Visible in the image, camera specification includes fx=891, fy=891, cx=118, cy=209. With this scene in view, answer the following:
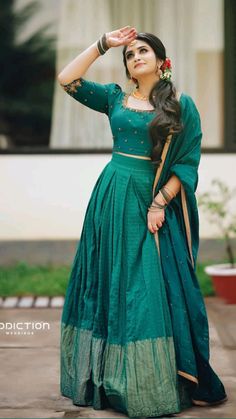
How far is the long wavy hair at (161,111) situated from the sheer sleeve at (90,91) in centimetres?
22

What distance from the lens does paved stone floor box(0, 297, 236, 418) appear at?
4.21 metres

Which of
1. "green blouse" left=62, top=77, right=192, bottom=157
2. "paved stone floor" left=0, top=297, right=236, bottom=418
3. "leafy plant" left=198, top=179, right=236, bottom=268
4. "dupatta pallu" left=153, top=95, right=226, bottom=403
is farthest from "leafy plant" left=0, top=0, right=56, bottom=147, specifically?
"dupatta pallu" left=153, top=95, right=226, bottom=403

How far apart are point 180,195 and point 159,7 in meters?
3.91

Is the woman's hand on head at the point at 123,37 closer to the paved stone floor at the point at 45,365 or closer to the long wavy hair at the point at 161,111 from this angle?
the long wavy hair at the point at 161,111

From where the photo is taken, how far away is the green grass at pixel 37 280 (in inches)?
277

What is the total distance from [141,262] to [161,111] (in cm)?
71

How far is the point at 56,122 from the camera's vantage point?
26.2 feet

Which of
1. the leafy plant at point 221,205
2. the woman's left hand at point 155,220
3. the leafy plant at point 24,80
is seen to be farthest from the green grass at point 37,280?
the woman's left hand at point 155,220

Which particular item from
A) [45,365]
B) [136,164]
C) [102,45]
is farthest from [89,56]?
[45,365]

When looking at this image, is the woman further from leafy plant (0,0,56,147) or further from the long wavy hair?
leafy plant (0,0,56,147)

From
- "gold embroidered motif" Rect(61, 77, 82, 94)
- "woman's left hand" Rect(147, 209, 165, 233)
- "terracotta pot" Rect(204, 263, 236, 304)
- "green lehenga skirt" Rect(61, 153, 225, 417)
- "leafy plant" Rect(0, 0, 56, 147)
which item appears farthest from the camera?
"leafy plant" Rect(0, 0, 56, 147)

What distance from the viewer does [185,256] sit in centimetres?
427

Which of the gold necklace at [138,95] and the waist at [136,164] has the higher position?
the gold necklace at [138,95]

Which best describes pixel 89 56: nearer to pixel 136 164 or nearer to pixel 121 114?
pixel 121 114
